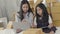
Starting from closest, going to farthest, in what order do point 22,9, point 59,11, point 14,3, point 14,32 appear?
point 14,32
point 22,9
point 59,11
point 14,3

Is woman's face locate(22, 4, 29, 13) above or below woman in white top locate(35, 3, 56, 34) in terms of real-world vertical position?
above

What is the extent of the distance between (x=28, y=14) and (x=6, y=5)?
1222 millimetres

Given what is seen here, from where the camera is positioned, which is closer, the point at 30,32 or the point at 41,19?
the point at 30,32

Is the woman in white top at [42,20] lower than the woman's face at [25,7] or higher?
lower

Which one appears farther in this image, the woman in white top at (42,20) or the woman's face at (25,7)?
the woman's face at (25,7)

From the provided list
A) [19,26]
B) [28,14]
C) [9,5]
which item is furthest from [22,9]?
[9,5]

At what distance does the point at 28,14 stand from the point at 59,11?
989mm

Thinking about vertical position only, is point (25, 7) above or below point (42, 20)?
above

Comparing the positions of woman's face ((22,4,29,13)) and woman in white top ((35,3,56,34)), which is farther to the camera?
woman's face ((22,4,29,13))

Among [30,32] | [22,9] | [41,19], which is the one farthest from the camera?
[22,9]

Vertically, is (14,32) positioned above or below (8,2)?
below

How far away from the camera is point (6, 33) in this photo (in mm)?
1104

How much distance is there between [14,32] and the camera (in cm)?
109

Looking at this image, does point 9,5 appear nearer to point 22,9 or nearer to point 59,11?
point 59,11
